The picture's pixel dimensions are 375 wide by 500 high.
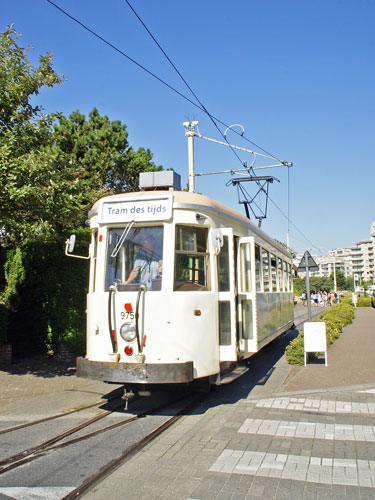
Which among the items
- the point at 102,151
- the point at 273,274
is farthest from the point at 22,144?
the point at 102,151

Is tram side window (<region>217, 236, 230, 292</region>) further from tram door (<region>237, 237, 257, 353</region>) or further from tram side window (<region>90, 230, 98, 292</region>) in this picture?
tram side window (<region>90, 230, 98, 292</region>)

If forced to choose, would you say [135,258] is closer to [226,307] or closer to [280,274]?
[226,307]

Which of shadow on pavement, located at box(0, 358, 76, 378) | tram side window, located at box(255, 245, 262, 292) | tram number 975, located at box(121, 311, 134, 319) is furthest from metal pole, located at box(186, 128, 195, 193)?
tram number 975, located at box(121, 311, 134, 319)

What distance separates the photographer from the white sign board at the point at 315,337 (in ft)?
34.2

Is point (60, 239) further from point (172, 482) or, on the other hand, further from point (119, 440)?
point (172, 482)

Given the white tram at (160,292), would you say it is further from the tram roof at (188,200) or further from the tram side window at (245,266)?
the tram side window at (245,266)

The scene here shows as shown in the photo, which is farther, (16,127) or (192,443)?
(16,127)

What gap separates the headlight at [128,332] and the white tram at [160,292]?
14 millimetres

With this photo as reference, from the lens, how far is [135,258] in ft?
22.3

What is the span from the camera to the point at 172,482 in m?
4.31

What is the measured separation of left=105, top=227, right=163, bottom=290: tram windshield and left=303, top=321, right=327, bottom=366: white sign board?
5138 millimetres

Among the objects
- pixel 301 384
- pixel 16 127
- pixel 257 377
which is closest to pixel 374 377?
pixel 301 384

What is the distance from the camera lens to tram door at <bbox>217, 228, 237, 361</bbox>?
7.16 meters

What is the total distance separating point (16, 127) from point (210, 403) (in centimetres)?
611
